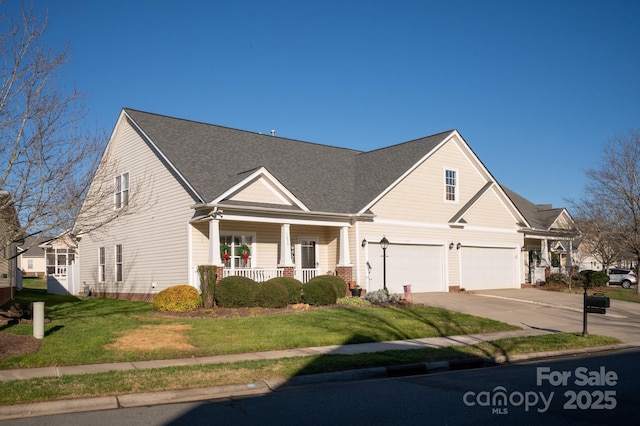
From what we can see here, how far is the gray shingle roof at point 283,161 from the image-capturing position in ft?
77.5

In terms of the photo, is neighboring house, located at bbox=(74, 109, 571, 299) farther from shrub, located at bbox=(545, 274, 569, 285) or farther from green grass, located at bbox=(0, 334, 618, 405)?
green grass, located at bbox=(0, 334, 618, 405)

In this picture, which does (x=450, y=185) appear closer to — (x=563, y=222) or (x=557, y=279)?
(x=557, y=279)

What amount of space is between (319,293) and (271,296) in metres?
2.07

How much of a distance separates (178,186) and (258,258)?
172 inches

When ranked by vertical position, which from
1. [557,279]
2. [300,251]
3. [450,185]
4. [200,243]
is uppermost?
[450,185]

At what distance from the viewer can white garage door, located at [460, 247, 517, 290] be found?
99.2 ft

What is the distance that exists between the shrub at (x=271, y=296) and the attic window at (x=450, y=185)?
40.9 ft

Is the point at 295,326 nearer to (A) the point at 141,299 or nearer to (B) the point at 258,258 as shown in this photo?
(B) the point at 258,258

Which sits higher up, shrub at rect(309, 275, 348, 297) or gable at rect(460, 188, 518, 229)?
gable at rect(460, 188, 518, 229)

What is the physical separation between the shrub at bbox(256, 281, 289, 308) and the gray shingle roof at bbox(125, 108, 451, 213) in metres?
3.80

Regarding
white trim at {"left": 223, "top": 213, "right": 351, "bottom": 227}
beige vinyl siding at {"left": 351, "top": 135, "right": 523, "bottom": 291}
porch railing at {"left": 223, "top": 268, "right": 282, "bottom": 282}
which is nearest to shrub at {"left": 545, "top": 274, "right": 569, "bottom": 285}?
beige vinyl siding at {"left": 351, "top": 135, "right": 523, "bottom": 291}

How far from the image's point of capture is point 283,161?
27.9m

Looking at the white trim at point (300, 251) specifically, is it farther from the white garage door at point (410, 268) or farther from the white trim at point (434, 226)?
the white trim at point (434, 226)

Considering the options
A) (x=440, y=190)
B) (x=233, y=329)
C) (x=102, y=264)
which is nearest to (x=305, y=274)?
(x=440, y=190)
